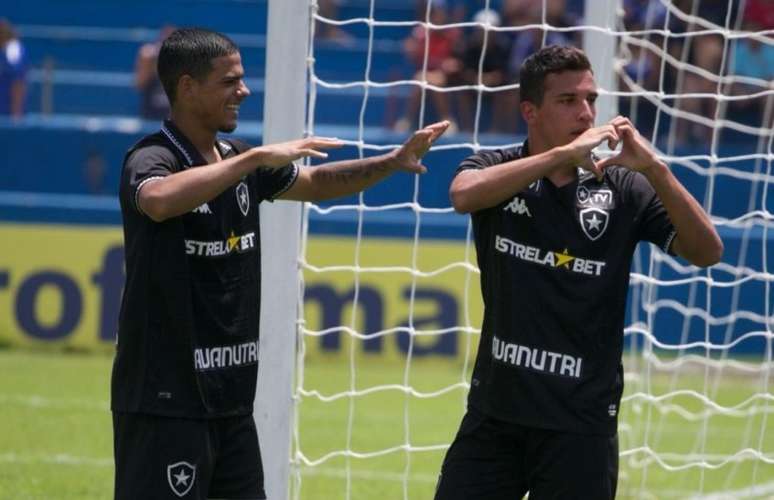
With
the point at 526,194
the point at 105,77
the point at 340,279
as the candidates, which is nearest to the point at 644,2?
the point at 340,279

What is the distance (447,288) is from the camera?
45.3ft

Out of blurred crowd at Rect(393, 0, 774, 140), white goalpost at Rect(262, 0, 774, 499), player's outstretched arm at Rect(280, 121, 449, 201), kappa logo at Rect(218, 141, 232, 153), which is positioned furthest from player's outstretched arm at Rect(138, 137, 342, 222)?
blurred crowd at Rect(393, 0, 774, 140)

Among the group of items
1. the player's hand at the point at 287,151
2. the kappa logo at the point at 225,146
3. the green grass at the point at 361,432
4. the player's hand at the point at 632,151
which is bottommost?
the green grass at the point at 361,432

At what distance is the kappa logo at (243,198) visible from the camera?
502 centimetres

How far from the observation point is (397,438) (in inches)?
408

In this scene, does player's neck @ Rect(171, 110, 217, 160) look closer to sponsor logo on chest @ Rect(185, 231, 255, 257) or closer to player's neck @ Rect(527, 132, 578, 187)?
sponsor logo on chest @ Rect(185, 231, 255, 257)

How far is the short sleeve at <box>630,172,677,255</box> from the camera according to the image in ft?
16.7

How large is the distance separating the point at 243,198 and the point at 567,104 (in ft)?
3.82

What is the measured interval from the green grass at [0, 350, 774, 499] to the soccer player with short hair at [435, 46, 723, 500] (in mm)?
1993

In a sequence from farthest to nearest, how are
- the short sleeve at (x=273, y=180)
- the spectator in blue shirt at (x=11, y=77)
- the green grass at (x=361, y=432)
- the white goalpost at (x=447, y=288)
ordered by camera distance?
the spectator in blue shirt at (x=11, y=77) → the green grass at (x=361, y=432) → the white goalpost at (x=447, y=288) → the short sleeve at (x=273, y=180)

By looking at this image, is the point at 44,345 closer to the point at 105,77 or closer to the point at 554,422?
the point at 105,77

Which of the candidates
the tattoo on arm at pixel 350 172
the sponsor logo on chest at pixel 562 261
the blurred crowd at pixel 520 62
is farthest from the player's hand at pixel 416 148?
the blurred crowd at pixel 520 62

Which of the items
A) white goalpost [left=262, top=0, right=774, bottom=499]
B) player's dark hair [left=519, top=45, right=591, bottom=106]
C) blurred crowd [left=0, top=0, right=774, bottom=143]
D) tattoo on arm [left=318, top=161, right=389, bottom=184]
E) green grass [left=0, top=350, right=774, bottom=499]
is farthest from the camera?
blurred crowd [left=0, top=0, right=774, bottom=143]

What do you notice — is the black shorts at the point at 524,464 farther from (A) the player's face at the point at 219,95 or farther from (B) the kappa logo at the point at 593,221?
(A) the player's face at the point at 219,95
